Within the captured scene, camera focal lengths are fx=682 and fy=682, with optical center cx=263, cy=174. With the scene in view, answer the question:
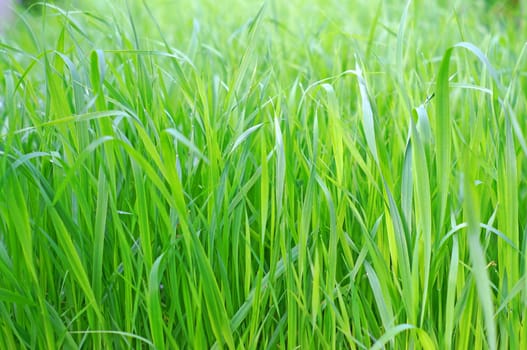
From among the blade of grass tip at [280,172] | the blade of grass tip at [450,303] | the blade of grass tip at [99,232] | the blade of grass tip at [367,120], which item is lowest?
the blade of grass tip at [450,303]

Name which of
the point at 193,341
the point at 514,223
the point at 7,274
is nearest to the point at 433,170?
the point at 514,223

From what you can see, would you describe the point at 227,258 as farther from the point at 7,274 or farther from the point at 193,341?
the point at 7,274

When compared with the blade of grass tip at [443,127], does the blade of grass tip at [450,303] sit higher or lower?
lower

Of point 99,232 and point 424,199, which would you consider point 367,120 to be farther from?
point 99,232

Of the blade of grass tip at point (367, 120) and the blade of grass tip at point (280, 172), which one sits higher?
the blade of grass tip at point (367, 120)

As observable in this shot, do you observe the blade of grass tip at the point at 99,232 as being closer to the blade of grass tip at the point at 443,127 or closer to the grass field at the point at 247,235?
the grass field at the point at 247,235

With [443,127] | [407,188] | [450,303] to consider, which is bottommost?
[450,303]

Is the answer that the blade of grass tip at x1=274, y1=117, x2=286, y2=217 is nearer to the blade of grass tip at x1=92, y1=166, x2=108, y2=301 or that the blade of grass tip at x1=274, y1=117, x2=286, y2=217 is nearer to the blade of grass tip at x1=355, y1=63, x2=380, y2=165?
the blade of grass tip at x1=355, y1=63, x2=380, y2=165

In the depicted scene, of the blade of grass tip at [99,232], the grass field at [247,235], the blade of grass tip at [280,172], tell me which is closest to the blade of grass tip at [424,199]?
the grass field at [247,235]

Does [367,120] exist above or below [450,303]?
above

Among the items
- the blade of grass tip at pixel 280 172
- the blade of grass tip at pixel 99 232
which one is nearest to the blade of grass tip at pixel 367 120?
the blade of grass tip at pixel 280 172

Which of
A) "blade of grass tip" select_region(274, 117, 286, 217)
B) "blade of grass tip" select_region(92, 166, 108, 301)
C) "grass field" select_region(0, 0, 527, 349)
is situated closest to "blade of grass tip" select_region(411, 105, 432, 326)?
"grass field" select_region(0, 0, 527, 349)

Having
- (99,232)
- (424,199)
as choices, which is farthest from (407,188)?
(99,232)

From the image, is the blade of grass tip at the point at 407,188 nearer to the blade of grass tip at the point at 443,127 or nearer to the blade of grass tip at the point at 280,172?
the blade of grass tip at the point at 443,127
